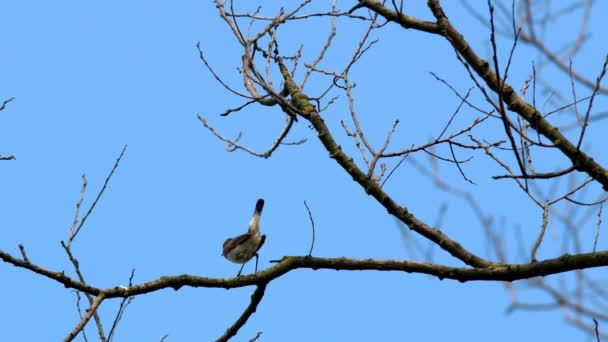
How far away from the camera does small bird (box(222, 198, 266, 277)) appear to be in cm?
771

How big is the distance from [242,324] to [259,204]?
201 cm

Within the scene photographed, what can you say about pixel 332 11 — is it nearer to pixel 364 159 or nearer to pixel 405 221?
pixel 364 159

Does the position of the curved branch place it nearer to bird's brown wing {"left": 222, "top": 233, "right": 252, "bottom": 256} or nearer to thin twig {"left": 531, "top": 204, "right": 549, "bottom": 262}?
thin twig {"left": 531, "top": 204, "right": 549, "bottom": 262}

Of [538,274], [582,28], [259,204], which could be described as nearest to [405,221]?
[538,274]

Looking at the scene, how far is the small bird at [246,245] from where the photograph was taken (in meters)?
7.71

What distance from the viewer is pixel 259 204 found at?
799 cm

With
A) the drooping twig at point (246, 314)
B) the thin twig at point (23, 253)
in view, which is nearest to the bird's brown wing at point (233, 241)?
the drooping twig at point (246, 314)

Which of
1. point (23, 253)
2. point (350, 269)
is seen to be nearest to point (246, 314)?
point (350, 269)

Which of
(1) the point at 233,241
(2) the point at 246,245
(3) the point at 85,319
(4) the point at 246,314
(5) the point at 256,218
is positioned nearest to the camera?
(3) the point at 85,319

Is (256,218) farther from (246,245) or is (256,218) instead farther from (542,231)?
(542,231)

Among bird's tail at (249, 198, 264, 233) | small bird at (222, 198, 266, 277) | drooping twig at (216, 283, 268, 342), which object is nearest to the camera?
drooping twig at (216, 283, 268, 342)

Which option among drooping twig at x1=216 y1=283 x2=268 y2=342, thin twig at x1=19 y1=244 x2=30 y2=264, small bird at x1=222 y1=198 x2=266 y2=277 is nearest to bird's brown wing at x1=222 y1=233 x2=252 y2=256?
small bird at x1=222 y1=198 x2=266 y2=277

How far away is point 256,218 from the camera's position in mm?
7949

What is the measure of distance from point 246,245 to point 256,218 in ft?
1.14
